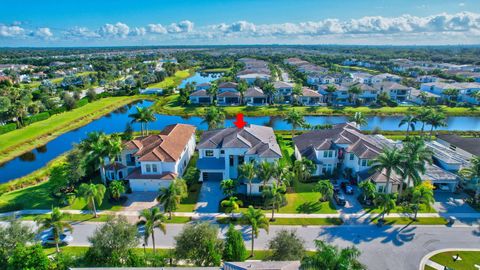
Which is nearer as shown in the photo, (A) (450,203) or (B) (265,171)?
(B) (265,171)

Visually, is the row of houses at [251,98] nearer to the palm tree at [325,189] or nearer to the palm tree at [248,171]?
the palm tree at [325,189]

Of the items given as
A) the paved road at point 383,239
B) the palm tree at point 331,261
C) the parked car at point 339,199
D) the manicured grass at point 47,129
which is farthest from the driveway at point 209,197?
the manicured grass at point 47,129

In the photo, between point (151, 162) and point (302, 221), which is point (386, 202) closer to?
point (302, 221)

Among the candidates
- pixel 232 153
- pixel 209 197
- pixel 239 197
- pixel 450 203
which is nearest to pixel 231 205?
pixel 239 197

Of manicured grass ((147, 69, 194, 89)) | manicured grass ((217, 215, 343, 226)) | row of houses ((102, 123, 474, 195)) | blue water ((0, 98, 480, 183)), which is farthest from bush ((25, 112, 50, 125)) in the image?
manicured grass ((217, 215, 343, 226))

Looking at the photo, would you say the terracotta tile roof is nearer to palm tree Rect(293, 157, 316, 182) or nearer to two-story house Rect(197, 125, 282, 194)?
two-story house Rect(197, 125, 282, 194)

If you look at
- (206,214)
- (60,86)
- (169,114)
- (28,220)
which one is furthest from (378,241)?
(60,86)
